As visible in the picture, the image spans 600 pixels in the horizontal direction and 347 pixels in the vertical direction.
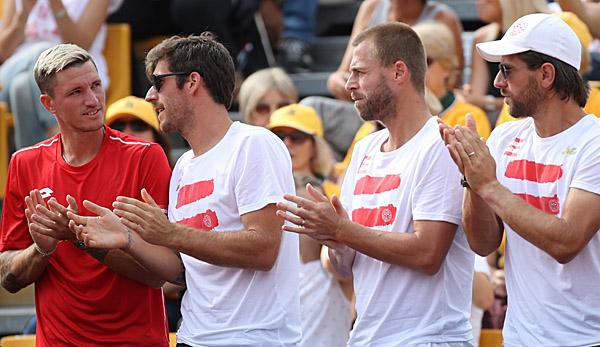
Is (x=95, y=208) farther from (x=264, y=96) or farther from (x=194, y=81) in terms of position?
(x=264, y=96)

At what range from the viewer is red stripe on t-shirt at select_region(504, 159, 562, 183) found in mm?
4379

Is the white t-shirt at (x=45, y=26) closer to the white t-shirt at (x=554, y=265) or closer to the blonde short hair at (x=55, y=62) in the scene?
the blonde short hair at (x=55, y=62)

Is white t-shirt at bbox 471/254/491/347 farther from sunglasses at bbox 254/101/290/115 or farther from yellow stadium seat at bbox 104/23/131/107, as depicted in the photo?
yellow stadium seat at bbox 104/23/131/107

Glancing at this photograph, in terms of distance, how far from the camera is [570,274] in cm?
435

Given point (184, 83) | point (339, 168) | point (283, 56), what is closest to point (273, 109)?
point (339, 168)

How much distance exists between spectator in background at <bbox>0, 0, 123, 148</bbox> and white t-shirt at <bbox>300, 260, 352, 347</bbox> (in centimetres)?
256

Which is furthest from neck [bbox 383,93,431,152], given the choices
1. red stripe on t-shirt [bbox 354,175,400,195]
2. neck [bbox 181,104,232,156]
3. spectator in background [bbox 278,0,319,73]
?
spectator in background [bbox 278,0,319,73]

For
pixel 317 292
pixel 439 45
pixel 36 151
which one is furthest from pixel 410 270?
pixel 439 45

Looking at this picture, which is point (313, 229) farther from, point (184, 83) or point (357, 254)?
point (184, 83)

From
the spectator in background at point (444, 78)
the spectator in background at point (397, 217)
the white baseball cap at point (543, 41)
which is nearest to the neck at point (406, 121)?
the spectator in background at point (397, 217)

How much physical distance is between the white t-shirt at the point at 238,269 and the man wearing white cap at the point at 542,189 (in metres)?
0.74

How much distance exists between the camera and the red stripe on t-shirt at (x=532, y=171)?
438 centimetres

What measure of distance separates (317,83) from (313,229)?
15.1 feet

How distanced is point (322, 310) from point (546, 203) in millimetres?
2030
